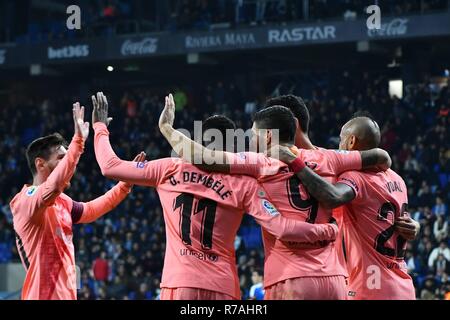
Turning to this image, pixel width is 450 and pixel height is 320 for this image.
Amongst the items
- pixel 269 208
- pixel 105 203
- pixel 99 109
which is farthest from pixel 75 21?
pixel 269 208

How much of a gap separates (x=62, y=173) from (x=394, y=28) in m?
16.5

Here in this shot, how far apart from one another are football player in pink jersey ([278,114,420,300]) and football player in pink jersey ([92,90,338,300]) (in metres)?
0.45

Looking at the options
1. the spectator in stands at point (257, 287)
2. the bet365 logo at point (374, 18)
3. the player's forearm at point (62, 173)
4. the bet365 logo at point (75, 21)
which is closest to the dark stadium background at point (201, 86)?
the bet365 logo at point (75, 21)

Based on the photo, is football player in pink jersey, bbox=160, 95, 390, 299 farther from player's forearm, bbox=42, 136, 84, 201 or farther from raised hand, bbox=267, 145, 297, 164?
player's forearm, bbox=42, 136, 84, 201

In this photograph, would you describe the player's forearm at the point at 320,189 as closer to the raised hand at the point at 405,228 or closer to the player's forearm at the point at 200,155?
the player's forearm at the point at 200,155

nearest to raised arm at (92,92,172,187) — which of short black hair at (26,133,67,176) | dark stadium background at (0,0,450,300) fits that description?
short black hair at (26,133,67,176)

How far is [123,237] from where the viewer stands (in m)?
20.7

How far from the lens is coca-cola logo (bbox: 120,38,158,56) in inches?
946

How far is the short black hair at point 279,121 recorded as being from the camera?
5645mm

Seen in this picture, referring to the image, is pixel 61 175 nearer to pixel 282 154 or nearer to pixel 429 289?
pixel 282 154

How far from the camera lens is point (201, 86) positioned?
89.8 ft

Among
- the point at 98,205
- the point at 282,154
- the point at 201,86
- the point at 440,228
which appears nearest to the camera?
the point at 282,154
